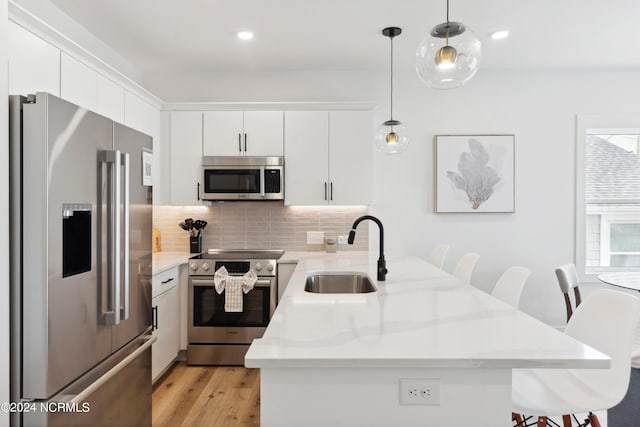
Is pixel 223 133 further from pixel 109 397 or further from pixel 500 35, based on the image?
pixel 109 397

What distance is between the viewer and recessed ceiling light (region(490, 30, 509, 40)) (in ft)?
10.6

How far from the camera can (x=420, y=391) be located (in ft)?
4.03

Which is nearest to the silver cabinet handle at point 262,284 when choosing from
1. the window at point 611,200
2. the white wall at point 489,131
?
the white wall at point 489,131

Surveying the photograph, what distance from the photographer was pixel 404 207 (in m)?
4.19

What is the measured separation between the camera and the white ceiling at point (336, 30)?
2824mm

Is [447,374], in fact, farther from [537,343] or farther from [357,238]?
[357,238]

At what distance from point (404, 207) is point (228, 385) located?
7.48ft

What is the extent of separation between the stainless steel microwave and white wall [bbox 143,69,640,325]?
A: 2.42ft

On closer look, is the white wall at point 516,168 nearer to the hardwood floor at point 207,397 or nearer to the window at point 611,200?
the window at point 611,200

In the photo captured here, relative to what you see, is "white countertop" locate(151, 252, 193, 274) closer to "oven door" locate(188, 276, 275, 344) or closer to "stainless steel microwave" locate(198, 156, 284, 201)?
"oven door" locate(188, 276, 275, 344)

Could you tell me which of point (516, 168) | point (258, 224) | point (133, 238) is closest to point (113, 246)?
point (133, 238)

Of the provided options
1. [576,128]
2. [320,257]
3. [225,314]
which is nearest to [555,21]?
[576,128]

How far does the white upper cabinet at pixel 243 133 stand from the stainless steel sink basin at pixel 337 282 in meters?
1.56

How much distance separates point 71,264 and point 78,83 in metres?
1.48
